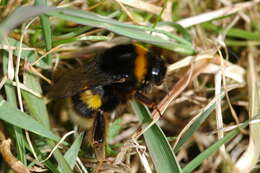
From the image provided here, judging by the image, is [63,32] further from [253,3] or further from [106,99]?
[253,3]

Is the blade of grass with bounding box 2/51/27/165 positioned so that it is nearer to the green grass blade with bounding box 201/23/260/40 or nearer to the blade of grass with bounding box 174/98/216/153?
the blade of grass with bounding box 174/98/216/153

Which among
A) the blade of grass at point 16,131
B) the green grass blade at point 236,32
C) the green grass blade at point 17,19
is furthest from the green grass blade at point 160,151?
the green grass blade at point 236,32

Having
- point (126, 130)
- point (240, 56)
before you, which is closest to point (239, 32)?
point (240, 56)

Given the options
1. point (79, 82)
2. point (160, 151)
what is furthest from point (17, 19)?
point (160, 151)

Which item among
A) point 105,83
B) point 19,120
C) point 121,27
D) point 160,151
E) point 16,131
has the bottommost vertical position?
point 160,151

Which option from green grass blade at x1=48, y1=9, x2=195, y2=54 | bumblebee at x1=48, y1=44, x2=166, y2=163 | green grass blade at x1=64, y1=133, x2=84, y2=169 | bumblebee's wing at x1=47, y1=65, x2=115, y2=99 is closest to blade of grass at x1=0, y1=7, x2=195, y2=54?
green grass blade at x1=48, y1=9, x2=195, y2=54

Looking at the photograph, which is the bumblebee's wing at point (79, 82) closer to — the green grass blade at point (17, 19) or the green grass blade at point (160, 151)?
the green grass blade at point (160, 151)

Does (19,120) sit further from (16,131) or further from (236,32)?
(236,32)
